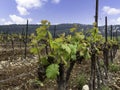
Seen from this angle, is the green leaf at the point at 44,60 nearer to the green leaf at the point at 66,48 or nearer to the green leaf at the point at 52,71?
the green leaf at the point at 52,71

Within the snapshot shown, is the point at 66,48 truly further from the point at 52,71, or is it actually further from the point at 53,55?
the point at 52,71

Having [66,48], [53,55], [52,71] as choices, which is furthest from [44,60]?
[66,48]

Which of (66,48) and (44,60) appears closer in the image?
(66,48)

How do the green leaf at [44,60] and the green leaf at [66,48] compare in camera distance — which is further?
the green leaf at [44,60]

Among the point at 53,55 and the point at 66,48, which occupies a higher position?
the point at 66,48

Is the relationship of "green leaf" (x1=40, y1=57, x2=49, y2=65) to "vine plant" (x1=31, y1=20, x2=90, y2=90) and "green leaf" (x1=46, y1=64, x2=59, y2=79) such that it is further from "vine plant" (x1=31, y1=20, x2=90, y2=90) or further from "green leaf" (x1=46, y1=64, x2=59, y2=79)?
"green leaf" (x1=46, y1=64, x2=59, y2=79)

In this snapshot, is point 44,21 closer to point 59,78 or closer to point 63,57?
point 63,57

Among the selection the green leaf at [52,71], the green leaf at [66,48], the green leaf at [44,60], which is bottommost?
the green leaf at [52,71]

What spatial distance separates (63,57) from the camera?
6320 mm

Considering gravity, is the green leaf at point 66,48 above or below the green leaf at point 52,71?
above

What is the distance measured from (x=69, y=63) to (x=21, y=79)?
6.60 meters

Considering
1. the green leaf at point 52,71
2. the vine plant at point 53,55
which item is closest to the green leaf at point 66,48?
the vine plant at point 53,55

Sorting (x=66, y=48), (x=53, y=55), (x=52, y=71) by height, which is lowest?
(x=52, y=71)

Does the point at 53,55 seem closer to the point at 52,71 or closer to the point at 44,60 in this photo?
the point at 44,60
